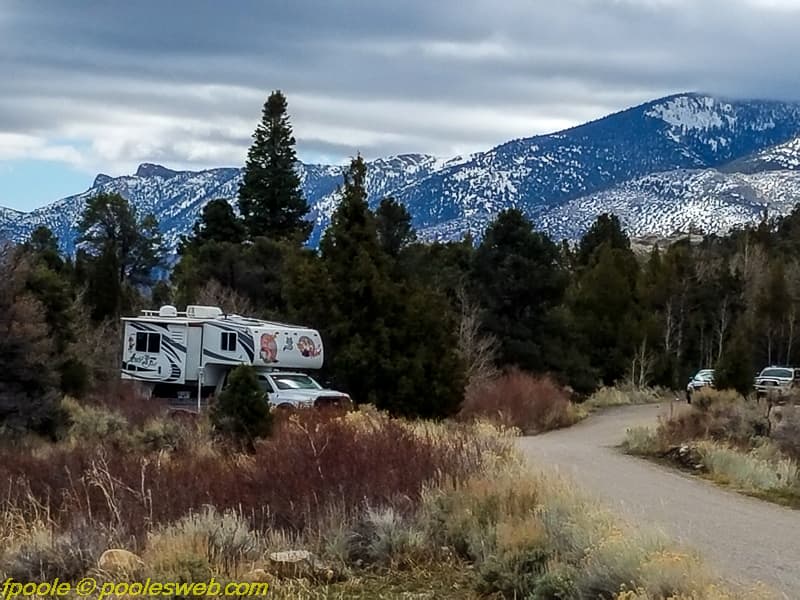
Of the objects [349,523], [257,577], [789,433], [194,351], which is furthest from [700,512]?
[194,351]

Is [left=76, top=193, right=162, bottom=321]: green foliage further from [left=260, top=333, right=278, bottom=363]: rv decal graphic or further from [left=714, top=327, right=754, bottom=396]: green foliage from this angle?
[left=714, top=327, right=754, bottom=396]: green foliage

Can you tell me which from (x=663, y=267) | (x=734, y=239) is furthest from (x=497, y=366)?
(x=734, y=239)

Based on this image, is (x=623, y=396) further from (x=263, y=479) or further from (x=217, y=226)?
(x=263, y=479)

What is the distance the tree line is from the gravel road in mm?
5447

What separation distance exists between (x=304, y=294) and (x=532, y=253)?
19854mm

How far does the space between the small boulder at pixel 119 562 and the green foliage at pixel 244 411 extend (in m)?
7.54

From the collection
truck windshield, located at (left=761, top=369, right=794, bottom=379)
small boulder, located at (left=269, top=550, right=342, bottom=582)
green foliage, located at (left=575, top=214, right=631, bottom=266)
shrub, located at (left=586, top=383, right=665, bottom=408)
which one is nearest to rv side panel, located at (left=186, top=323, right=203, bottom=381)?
shrub, located at (left=586, top=383, right=665, bottom=408)

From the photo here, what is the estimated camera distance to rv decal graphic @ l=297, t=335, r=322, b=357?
29234 mm

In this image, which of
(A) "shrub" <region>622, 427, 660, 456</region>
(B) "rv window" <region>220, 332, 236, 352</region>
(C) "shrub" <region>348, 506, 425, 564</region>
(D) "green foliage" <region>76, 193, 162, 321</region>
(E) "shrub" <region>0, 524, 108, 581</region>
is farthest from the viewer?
(D) "green foliage" <region>76, 193, 162, 321</region>

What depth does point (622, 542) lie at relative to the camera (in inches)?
341

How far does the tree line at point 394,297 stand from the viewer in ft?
93.2

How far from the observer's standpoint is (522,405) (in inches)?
1315

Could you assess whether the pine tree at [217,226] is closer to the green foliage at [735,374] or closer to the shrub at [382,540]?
the green foliage at [735,374]

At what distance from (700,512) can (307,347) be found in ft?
53.7
